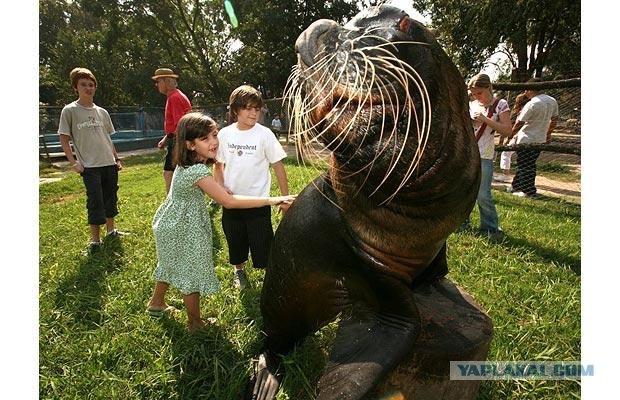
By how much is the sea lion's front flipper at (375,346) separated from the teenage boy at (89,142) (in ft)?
13.4

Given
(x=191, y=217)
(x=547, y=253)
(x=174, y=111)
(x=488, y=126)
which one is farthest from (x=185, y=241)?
(x=174, y=111)

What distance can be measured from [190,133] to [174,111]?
148 inches

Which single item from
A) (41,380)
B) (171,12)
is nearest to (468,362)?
(41,380)

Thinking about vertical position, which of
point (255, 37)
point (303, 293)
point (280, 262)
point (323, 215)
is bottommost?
point (303, 293)

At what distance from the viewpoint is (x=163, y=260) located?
2.87 m

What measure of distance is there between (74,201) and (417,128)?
8016 millimetres

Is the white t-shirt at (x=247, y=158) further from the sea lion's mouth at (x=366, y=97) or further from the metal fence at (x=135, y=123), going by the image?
the metal fence at (x=135, y=123)

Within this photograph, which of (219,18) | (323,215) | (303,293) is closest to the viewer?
(323,215)

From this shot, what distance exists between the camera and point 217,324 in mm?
3000

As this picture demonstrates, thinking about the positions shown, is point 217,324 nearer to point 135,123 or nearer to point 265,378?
point 265,378

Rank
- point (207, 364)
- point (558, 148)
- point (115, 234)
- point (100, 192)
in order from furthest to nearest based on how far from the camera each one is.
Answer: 1. point (558, 148)
2. point (115, 234)
3. point (100, 192)
4. point (207, 364)

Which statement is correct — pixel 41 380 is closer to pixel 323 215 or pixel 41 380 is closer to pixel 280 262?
pixel 280 262

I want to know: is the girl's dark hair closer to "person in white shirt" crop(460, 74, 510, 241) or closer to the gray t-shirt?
the gray t-shirt

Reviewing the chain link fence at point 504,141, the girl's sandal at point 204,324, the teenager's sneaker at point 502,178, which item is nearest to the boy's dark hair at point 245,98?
the chain link fence at point 504,141
